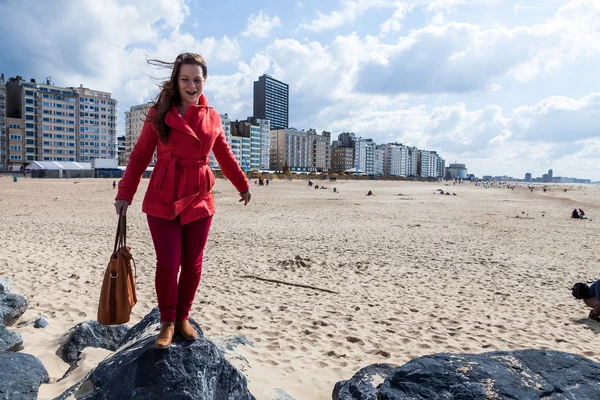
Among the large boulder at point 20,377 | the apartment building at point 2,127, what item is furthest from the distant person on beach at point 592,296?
the apartment building at point 2,127

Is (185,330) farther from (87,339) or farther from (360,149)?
(360,149)

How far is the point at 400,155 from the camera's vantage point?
7712 inches

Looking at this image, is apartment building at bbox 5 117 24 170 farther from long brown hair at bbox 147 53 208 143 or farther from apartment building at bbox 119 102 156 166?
long brown hair at bbox 147 53 208 143

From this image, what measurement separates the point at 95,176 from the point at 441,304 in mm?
77356

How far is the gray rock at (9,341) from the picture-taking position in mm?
3608

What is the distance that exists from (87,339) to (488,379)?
3.79 meters

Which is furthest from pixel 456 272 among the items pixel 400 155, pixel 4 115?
pixel 400 155

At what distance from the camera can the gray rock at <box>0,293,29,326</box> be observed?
4.67m

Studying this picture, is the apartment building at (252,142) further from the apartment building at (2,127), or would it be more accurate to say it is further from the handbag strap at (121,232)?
the handbag strap at (121,232)

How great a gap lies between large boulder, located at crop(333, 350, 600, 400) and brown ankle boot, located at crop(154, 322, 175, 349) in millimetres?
1350

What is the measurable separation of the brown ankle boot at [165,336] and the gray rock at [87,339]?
61.7 inches

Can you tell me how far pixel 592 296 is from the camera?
6.33 m

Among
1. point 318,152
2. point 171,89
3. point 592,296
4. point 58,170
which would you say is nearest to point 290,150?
point 318,152

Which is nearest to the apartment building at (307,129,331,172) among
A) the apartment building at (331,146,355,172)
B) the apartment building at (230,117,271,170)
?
the apartment building at (331,146,355,172)
